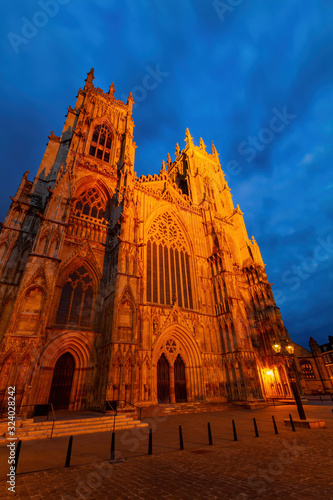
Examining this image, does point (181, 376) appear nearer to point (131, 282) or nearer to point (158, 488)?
point (131, 282)

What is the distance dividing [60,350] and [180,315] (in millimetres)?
9652

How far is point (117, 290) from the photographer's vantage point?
1589 cm

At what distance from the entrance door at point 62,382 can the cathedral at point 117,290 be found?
0.06 meters

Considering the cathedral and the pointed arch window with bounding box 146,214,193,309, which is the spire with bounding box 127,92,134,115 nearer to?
the cathedral

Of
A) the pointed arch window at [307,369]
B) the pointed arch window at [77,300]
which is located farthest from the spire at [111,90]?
the pointed arch window at [307,369]

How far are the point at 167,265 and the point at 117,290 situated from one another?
7.91 metres

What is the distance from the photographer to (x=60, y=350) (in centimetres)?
1492

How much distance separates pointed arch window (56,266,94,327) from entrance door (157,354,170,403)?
21.9 ft

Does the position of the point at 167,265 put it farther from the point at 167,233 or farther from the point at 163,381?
the point at 163,381

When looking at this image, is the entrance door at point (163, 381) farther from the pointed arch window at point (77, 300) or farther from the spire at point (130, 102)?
the spire at point (130, 102)

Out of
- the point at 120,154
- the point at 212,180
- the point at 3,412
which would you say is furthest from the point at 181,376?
the point at 212,180

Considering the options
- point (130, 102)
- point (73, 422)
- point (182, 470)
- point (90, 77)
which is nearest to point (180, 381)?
point (73, 422)

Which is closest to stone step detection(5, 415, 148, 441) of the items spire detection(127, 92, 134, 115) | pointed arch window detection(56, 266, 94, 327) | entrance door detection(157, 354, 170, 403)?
entrance door detection(157, 354, 170, 403)

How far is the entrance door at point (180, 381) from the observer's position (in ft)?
60.7
